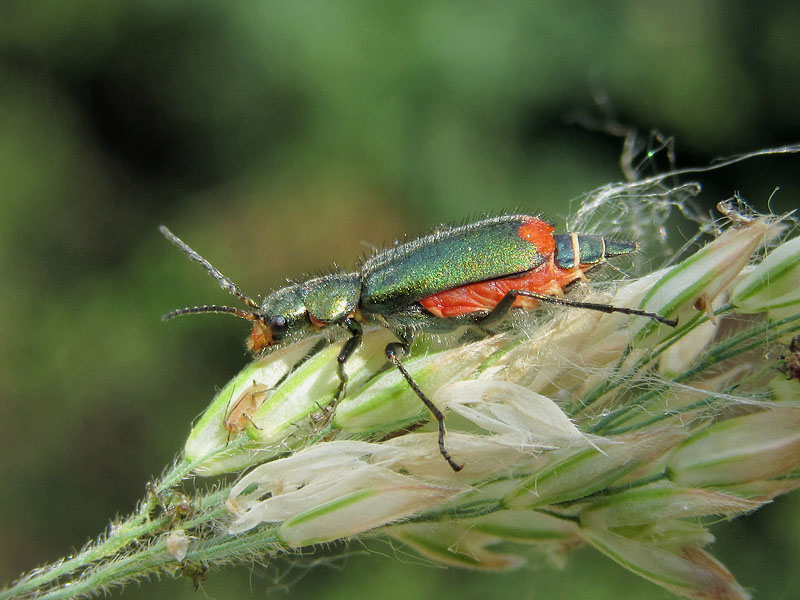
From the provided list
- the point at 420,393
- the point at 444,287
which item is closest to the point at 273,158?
the point at 444,287

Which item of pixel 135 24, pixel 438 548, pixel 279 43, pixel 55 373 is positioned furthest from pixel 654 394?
pixel 135 24

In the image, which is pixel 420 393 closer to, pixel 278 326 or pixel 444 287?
pixel 444 287

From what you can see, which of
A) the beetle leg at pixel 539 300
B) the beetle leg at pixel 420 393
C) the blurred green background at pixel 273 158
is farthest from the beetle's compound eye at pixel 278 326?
the blurred green background at pixel 273 158

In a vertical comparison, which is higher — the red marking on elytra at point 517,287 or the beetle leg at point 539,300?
the red marking on elytra at point 517,287

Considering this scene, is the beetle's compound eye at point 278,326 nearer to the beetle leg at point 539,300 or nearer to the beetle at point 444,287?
the beetle at point 444,287

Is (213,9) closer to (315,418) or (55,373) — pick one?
(55,373)

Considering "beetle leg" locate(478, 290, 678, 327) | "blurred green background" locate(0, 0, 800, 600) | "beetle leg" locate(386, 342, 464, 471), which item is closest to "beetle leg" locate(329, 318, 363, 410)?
"beetle leg" locate(386, 342, 464, 471)
